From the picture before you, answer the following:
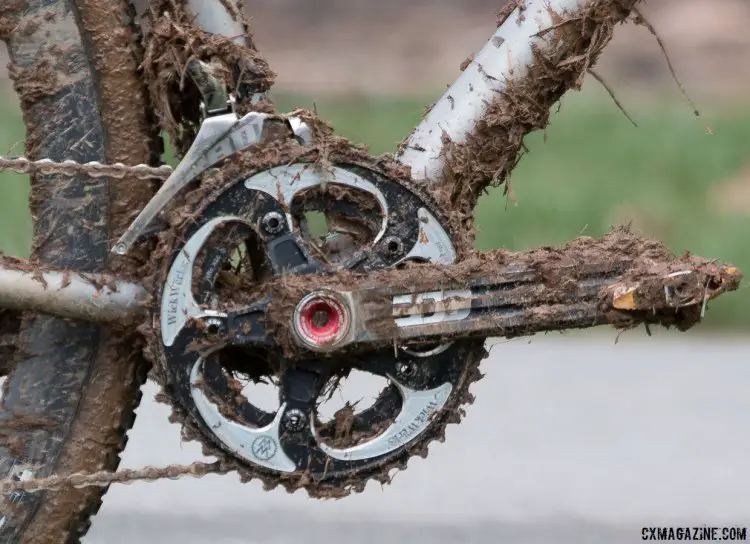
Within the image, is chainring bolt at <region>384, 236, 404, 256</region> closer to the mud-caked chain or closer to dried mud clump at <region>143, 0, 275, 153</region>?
dried mud clump at <region>143, 0, 275, 153</region>

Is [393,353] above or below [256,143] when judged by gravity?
below

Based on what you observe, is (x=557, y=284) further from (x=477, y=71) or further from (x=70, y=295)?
(x=70, y=295)

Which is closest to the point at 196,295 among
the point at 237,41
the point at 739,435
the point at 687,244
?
the point at 237,41

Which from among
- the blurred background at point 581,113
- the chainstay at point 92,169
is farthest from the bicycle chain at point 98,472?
the blurred background at point 581,113

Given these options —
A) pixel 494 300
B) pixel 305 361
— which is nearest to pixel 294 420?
pixel 305 361

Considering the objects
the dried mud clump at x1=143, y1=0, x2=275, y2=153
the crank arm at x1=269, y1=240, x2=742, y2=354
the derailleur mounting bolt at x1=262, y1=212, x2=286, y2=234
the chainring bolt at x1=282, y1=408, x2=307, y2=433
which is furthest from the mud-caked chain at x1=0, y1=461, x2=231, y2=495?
the dried mud clump at x1=143, y1=0, x2=275, y2=153

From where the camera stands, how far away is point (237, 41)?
2.19 metres

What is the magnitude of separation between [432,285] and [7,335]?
2.14ft

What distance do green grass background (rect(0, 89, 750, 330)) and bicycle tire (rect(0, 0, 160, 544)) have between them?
296cm

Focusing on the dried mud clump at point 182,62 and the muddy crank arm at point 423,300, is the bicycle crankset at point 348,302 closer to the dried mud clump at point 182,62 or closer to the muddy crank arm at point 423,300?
the muddy crank arm at point 423,300

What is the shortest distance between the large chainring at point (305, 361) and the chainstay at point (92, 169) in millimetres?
124

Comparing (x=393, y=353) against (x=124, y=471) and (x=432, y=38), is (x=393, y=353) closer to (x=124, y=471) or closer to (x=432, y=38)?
(x=124, y=471)

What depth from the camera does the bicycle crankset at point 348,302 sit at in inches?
81.4

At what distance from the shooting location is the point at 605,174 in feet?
21.3
